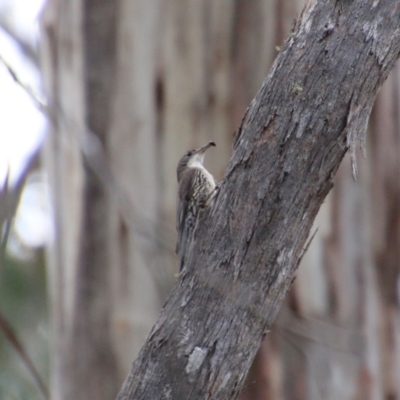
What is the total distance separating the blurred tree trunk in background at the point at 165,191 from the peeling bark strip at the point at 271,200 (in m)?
1.86

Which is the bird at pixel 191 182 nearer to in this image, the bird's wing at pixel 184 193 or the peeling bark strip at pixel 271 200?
the bird's wing at pixel 184 193

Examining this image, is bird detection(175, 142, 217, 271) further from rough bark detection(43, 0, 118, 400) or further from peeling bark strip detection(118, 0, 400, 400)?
peeling bark strip detection(118, 0, 400, 400)

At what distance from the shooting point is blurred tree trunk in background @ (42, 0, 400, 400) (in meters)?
3.82

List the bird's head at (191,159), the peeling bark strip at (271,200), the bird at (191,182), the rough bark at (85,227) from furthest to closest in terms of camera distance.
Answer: the rough bark at (85,227), the bird's head at (191,159), the bird at (191,182), the peeling bark strip at (271,200)

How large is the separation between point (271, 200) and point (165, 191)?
6.96ft

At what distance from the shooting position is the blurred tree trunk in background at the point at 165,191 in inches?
150

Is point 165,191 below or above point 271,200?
above

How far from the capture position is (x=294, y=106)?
6.22 feet

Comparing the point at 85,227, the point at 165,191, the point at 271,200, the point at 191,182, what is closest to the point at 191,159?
the point at 191,182

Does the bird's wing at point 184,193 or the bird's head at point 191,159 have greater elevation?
the bird's head at point 191,159

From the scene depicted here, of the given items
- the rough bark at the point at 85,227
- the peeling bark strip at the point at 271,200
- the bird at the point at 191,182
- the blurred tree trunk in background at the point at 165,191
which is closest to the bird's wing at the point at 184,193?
the bird at the point at 191,182

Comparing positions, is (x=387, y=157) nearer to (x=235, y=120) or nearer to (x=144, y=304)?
(x=235, y=120)

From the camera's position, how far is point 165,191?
396 cm

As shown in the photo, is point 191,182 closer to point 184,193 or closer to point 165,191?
point 184,193
